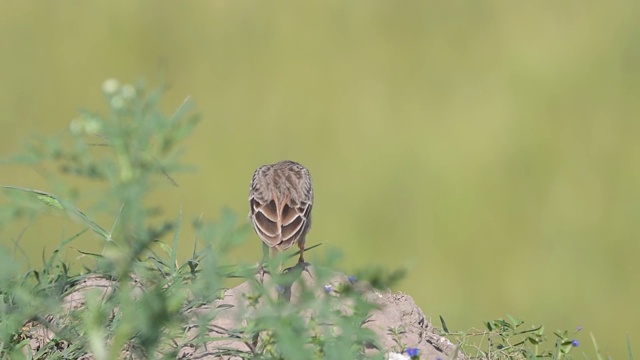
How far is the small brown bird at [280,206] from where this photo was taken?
4.91m

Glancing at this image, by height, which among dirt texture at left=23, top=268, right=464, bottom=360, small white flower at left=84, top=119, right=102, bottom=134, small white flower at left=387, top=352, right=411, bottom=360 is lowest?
small white flower at left=84, top=119, right=102, bottom=134

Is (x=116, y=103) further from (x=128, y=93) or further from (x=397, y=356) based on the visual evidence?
(x=397, y=356)

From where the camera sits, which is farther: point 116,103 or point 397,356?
point 397,356

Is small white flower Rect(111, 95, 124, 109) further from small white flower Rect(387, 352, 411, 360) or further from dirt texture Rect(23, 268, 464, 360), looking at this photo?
small white flower Rect(387, 352, 411, 360)

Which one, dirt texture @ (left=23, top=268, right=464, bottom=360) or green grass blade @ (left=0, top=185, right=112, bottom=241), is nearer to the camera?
green grass blade @ (left=0, top=185, right=112, bottom=241)

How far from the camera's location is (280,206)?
5.09 meters

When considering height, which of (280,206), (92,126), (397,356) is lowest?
(92,126)

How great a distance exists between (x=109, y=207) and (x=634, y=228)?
4.48 metres

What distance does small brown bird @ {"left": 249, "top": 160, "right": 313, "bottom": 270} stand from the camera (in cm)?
491

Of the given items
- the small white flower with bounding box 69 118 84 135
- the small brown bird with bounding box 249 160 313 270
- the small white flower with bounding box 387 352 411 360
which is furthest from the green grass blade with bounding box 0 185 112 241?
the small brown bird with bounding box 249 160 313 270

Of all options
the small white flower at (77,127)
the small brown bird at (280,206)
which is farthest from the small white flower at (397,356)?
the small white flower at (77,127)

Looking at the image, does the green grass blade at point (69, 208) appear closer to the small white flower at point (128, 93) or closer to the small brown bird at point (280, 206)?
the small white flower at point (128, 93)

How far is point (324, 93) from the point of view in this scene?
6.46 m

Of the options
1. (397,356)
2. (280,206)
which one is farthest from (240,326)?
(280,206)
